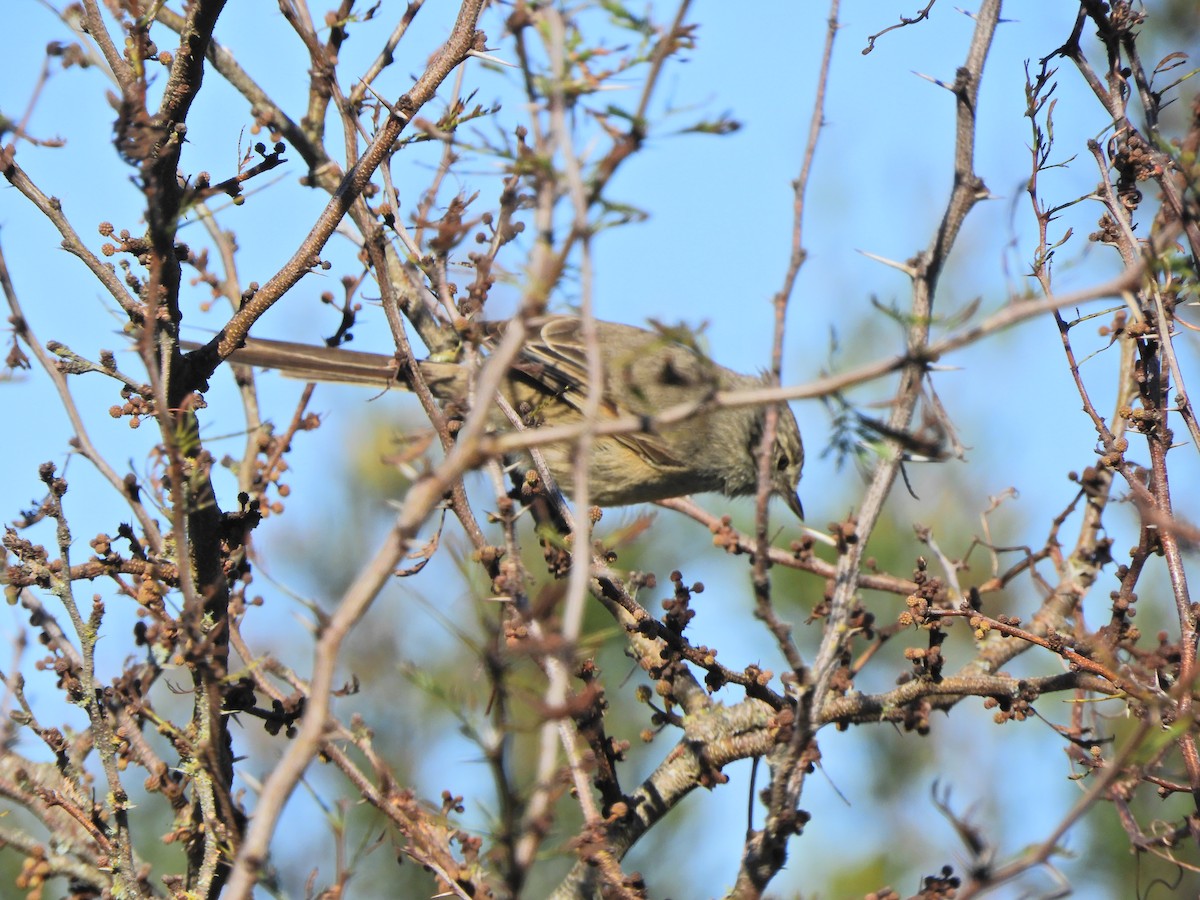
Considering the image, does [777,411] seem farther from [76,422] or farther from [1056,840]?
[76,422]

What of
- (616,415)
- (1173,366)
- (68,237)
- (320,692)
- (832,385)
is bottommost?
(320,692)

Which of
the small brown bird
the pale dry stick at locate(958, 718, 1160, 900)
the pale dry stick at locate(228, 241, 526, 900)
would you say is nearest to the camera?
the pale dry stick at locate(228, 241, 526, 900)

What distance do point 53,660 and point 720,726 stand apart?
2.04 metres

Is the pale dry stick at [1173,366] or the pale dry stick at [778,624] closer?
the pale dry stick at [778,624]

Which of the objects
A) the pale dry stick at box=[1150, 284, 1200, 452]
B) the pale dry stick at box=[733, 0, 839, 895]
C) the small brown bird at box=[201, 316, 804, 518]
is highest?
the small brown bird at box=[201, 316, 804, 518]

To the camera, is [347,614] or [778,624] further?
[778,624]

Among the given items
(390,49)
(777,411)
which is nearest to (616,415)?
(390,49)

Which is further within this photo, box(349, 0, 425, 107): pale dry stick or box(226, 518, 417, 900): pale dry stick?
box(349, 0, 425, 107): pale dry stick

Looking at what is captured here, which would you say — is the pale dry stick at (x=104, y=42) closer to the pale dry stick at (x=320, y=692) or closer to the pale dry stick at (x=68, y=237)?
the pale dry stick at (x=68, y=237)

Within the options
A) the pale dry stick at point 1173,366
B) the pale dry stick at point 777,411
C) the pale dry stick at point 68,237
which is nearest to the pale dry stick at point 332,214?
the pale dry stick at point 68,237

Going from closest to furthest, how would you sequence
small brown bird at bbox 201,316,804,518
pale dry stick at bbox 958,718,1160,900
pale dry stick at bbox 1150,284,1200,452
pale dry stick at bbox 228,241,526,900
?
pale dry stick at bbox 228,241,526,900, pale dry stick at bbox 958,718,1160,900, pale dry stick at bbox 1150,284,1200,452, small brown bird at bbox 201,316,804,518

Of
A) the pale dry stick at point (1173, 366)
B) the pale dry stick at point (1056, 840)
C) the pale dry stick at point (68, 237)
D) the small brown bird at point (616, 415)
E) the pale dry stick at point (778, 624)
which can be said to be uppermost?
the small brown bird at point (616, 415)

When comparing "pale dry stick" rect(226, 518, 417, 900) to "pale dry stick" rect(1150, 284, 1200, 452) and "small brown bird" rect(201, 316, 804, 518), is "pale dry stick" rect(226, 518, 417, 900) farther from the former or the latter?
"small brown bird" rect(201, 316, 804, 518)

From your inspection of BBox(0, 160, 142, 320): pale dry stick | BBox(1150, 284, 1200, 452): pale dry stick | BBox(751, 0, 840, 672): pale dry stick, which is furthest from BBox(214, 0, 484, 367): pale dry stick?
BBox(1150, 284, 1200, 452): pale dry stick
